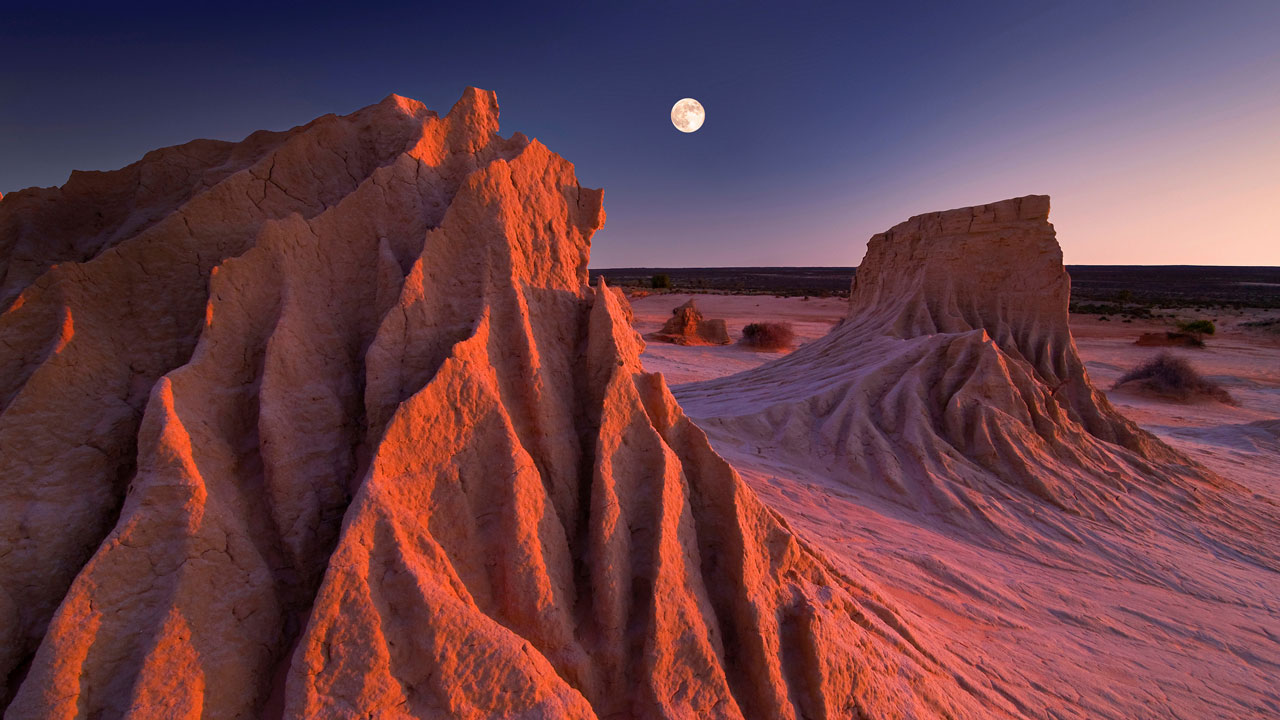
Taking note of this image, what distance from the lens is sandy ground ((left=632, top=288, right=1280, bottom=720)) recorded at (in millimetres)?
4189

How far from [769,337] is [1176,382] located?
45.9 feet

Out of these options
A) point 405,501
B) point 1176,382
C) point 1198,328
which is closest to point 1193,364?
point 1176,382

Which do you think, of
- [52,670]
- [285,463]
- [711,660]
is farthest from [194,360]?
[711,660]

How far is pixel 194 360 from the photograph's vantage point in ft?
7.70

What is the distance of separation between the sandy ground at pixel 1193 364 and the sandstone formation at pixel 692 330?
1.38 metres

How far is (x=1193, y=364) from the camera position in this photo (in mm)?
21359

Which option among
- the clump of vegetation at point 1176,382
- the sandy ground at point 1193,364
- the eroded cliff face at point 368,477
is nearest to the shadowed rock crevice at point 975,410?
the sandy ground at point 1193,364

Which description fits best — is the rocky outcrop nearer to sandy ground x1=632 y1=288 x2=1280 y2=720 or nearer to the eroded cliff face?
sandy ground x1=632 y1=288 x2=1280 y2=720

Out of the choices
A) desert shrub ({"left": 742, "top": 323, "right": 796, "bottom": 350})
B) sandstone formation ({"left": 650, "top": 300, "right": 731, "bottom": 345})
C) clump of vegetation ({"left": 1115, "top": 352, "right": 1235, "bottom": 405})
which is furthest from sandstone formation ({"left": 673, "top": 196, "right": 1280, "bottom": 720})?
sandstone formation ({"left": 650, "top": 300, "right": 731, "bottom": 345})

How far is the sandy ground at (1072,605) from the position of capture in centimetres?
419

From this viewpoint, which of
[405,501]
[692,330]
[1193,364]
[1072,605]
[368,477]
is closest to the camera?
[368,477]

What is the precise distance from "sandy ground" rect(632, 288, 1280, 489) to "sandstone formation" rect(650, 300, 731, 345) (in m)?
1.38

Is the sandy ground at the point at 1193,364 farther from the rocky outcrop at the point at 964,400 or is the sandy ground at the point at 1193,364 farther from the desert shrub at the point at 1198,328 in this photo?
the rocky outcrop at the point at 964,400

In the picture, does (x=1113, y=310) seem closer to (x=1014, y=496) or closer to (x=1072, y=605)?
(x=1014, y=496)
